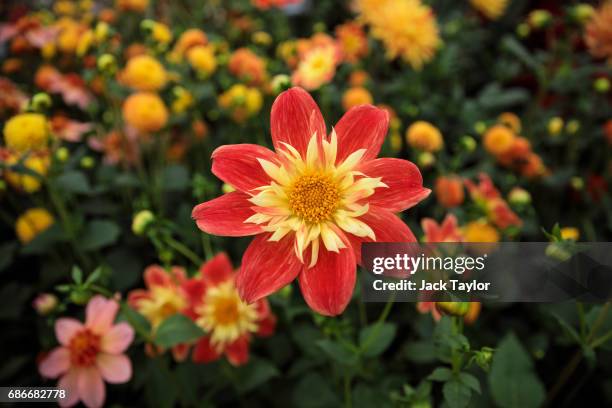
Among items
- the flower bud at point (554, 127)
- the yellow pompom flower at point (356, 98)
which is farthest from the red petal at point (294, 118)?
the flower bud at point (554, 127)

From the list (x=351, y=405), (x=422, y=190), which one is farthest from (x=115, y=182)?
(x=422, y=190)

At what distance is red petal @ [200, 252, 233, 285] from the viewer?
1.10 metres

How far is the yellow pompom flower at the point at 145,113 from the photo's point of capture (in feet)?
4.77

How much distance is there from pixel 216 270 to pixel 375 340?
42 cm

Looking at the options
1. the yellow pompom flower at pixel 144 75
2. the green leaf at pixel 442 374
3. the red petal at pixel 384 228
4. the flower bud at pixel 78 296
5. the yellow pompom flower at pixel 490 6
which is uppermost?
the yellow pompom flower at pixel 490 6

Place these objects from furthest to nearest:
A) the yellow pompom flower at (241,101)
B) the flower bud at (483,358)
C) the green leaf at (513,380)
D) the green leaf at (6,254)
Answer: the yellow pompom flower at (241,101), the green leaf at (6,254), the green leaf at (513,380), the flower bud at (483,358)

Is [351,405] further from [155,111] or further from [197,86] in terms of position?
[197,86]

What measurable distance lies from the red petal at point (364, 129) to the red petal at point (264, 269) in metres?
0.22

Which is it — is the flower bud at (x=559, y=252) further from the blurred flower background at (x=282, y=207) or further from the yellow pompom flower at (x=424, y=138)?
the yellow pompom flower at (x=424, y=138)

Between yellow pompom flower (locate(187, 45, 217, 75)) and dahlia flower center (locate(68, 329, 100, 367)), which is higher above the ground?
yellow pompom flower (locate(187, 45, 217, 75))

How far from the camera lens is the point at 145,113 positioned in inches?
57.1

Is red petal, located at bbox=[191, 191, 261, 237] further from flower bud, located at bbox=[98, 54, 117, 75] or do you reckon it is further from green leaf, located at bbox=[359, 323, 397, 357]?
flower bud, located at bbox=[98, 54, 117, 75]

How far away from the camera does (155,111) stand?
1462 mm

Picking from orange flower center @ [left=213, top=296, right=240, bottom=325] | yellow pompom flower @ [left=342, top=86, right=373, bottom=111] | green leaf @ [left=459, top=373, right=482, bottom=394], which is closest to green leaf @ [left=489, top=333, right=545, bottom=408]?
green leaf @ [left=459, top=373, right=482, bottom=394]
